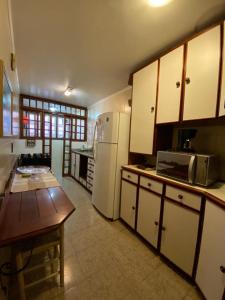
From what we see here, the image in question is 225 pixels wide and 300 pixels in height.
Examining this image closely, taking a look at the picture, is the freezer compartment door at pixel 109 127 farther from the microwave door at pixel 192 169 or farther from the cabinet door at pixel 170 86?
the microwave door at pixel 192 169

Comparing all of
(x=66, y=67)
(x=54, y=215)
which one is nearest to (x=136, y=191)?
(x=54, y=215)

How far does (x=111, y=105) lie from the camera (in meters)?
3.62

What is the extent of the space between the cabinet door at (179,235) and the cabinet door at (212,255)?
0.09 metres

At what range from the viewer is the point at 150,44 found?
1.70m

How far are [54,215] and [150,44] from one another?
204 centimetres

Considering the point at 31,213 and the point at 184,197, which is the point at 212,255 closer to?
the point at 184,197

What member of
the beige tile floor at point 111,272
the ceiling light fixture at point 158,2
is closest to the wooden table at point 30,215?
the beige tile floor at point 111,272

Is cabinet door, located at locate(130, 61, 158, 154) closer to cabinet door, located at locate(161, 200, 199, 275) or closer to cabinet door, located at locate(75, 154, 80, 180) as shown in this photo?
cabinet door, located at locate(161, 200, 199, 275)

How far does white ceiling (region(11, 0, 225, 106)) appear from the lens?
1245 mm

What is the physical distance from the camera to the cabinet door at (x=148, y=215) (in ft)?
5.42

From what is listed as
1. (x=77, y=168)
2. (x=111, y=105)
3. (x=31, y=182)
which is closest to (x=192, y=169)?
(x=31, y=182)

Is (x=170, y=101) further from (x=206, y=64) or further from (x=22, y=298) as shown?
(x=22, y=298)

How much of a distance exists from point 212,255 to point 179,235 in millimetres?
324

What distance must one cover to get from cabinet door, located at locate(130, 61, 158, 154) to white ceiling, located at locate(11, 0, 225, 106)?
0.24 m
